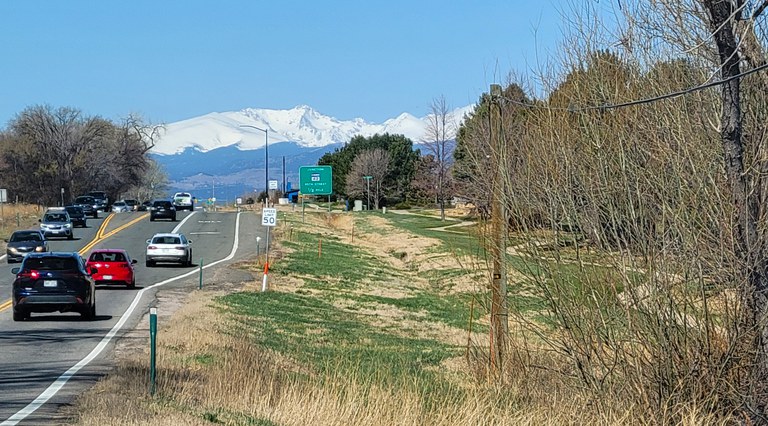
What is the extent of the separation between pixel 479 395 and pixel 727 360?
363cm

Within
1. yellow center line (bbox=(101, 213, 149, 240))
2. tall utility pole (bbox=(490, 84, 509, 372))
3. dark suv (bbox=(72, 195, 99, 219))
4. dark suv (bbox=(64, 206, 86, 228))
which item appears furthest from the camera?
dark suv (bbox=(72, 195, 99, 219))

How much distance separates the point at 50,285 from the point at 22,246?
2652cm

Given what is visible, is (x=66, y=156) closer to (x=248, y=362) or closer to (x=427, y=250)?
(x=427, y=250)

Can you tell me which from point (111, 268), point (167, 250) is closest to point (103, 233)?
point (167, 250)

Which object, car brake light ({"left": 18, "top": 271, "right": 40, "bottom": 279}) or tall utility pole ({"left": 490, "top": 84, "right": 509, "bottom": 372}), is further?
car brake light ({"left": 18, "top": 271, "right": 40, "bottom": 279})

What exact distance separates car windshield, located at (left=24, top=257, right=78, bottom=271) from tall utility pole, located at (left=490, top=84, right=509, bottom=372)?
11066 millimetres

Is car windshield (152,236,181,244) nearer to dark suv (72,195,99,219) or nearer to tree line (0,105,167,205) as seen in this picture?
dark suv (72,195,99,219)

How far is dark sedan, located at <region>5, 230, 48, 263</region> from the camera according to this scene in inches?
→ 1909

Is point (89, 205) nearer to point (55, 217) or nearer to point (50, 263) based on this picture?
point (55, 217)

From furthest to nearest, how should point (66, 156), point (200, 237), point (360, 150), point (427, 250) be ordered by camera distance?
point (360, 150)
point (66, 156)
point (200, 237)
point (427, 250)

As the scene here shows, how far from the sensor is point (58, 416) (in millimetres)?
11914

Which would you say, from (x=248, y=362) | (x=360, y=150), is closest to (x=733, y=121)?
(x=248, y=362)

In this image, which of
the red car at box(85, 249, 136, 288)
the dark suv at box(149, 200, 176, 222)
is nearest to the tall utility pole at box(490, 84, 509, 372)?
→ the red car at box(85, 249, 136, 288)

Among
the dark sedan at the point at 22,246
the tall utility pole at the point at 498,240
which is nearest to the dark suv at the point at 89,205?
the dark sedan at the point at 22,246
